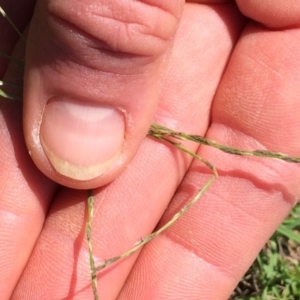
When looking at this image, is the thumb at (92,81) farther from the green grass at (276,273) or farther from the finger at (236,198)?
the green grass at (276,273)

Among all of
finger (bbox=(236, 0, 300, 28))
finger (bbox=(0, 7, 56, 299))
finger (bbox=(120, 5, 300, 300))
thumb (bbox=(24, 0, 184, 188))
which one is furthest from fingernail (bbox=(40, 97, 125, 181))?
finger (bbox=(236, 0, 300, 28))

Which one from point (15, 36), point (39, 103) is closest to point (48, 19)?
point (39, 103)

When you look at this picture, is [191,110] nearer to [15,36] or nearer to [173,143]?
[173,143]

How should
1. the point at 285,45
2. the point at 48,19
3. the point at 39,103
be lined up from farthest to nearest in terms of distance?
1. the point at 285,45
2. the point at 39,103
3. the point at 48,19

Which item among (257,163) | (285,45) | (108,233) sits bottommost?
(108,233)

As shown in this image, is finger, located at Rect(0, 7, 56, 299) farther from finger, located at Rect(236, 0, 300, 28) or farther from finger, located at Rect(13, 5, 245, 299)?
finger, located at Rect(236, 0, 300, 28)

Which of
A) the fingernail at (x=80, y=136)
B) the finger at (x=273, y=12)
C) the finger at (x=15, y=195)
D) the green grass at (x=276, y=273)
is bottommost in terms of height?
the green grass at (x=276, y=273)

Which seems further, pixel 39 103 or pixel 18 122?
pixel 18 122

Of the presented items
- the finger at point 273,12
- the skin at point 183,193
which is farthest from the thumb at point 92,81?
the finger at point 273,12
